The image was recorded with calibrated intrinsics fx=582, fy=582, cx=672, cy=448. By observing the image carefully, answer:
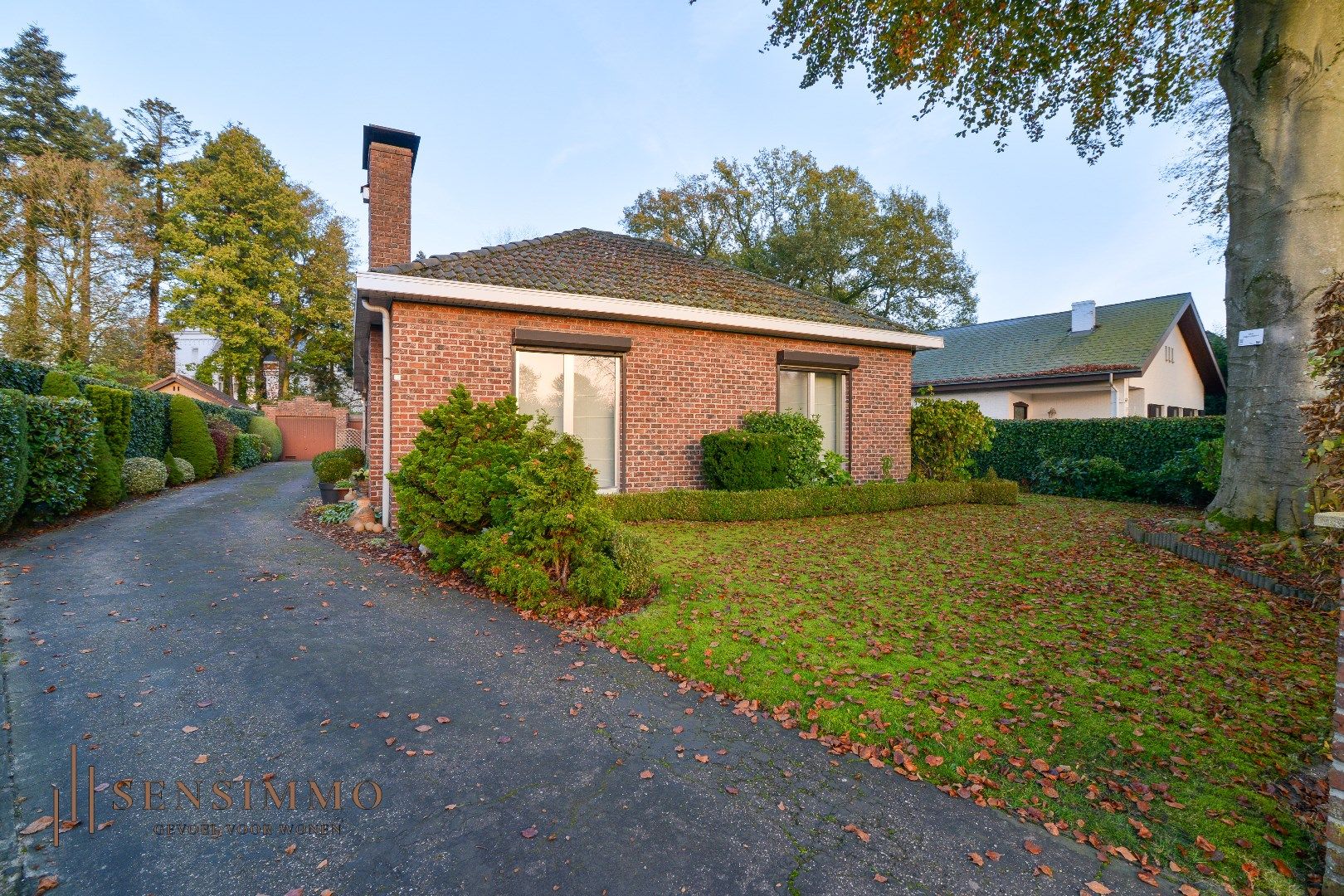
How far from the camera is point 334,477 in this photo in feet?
35.2

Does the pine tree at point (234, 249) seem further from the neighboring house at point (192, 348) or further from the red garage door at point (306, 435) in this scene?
the neighboring house at point (192, 348)

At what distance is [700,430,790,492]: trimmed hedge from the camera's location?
30.1ft

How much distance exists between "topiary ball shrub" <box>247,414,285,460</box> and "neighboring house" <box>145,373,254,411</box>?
1.32m

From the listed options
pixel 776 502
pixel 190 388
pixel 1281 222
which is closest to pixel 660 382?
pixel 776 502

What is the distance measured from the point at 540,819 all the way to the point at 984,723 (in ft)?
7.45

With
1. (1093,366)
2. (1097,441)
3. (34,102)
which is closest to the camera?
(1097,441)

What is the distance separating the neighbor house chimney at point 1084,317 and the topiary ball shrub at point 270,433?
2905cm

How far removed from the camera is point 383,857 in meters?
2.07

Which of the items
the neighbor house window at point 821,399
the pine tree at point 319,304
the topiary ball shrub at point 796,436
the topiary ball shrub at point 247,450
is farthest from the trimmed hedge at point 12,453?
the pine tree at point 319,304

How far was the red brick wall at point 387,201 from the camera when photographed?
9.69 metres

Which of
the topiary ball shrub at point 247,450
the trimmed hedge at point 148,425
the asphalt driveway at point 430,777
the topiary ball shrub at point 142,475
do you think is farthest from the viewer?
the topiary ball shrub at point 247,450

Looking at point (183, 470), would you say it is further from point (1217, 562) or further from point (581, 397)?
point (1217, 562)

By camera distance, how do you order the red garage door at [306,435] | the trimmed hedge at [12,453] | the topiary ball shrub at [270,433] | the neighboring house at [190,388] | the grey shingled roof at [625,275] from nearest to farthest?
the trimmed hedge at [12,453], the grey shingled roof at [625,275], the topiary ball shrub at [270,433], the neighboring house at [190,388], the red garage door at [306,435]

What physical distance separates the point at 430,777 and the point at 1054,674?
11.8 ft
